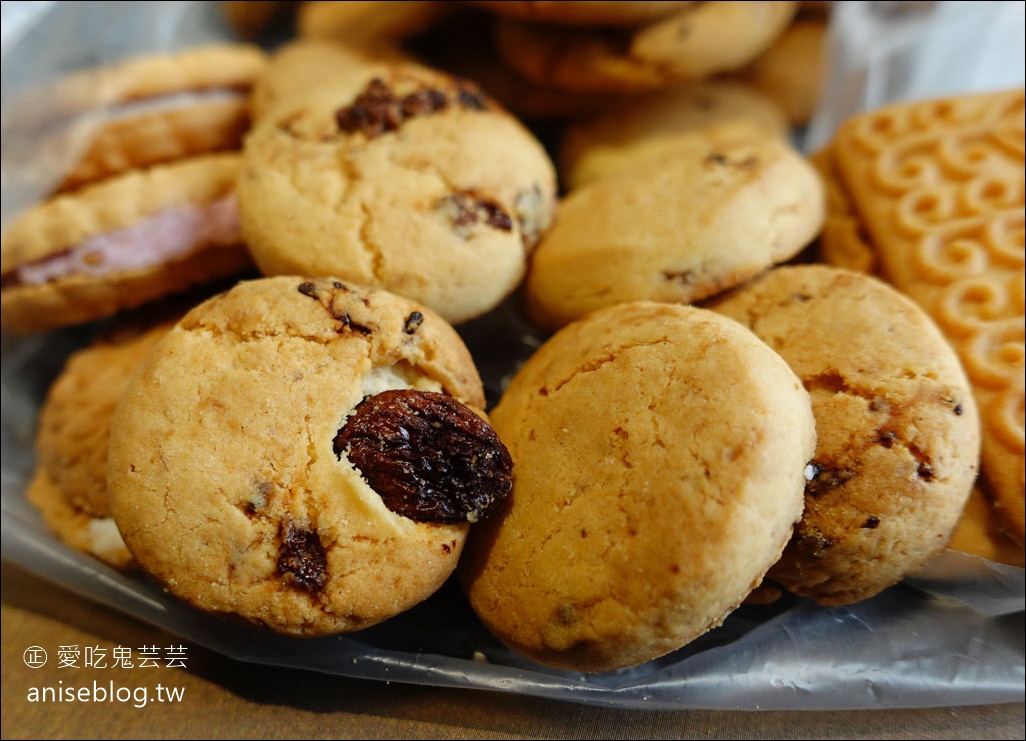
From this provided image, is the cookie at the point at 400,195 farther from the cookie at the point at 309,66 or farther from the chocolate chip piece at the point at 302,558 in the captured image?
the chocolate chip piece at the point at 302,558

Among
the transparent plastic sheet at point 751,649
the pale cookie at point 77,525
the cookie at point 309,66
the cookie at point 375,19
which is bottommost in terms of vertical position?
the transparent plastic sheet at point 751,649

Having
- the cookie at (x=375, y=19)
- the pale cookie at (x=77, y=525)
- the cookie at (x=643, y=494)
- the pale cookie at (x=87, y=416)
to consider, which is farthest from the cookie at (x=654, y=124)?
the pale cookie at (x=77, y=525)

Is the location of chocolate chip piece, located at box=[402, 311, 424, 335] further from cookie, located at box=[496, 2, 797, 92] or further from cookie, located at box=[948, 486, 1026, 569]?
cookie, located at box=[948, 486, 1026, 569]

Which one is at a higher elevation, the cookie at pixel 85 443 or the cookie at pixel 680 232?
the cookie at pixel 680 232

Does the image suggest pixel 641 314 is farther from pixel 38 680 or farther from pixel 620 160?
pixel 38 680

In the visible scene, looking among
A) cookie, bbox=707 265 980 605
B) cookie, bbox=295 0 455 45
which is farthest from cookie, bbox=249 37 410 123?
cookie, bbox=707 265 980 605

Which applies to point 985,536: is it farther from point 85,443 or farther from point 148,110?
point 148,110

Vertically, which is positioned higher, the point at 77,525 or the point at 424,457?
the point at 424,457

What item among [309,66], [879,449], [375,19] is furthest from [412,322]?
[375,19]
